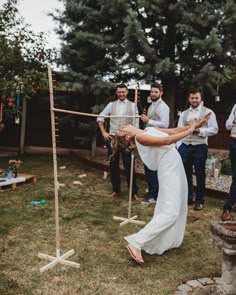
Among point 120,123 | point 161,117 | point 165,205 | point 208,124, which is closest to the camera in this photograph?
point 165,205

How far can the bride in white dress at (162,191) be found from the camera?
3.97 meters

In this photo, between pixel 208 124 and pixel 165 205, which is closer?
pixel 165 205

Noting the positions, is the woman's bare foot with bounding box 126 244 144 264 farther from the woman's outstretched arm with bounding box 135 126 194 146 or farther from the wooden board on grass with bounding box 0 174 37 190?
the wooden board on grass with bounding box 0 174 37 190

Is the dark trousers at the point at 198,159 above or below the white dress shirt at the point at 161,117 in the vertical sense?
below

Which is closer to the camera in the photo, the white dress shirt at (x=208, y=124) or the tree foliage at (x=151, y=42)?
the white dress shirt at (x=208, y=124)

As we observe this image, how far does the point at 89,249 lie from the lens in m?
4.33

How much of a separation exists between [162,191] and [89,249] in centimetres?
110

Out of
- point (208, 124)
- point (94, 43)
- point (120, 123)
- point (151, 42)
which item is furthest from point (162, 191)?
point (151, 42)

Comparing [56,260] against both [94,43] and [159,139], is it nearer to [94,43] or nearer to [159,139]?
[159,139]

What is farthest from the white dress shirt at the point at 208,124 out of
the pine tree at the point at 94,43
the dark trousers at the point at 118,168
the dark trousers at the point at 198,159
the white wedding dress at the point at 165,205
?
the pine tree at the point at 94,43

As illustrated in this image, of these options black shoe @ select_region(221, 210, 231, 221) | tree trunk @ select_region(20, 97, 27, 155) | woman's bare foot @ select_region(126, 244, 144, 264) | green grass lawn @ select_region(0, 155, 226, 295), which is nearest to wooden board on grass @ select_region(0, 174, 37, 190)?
green grass lawn @ select_region(0, 155, 226, 295)

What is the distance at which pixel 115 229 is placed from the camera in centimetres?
505

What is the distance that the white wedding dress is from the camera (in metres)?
3.99

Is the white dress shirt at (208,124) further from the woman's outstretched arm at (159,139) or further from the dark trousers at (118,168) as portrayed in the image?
the woman's outstretched arm at (159,139)
